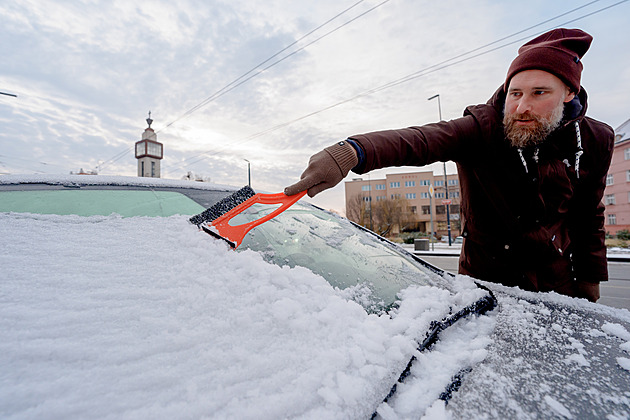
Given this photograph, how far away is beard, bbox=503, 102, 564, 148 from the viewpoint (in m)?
1.18

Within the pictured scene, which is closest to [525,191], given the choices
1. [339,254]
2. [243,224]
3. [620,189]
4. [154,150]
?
[339,254]

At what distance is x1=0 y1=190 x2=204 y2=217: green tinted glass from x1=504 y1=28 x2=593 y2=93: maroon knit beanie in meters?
1.50

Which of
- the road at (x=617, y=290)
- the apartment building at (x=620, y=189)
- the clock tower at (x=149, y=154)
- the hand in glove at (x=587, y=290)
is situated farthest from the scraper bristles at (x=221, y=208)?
the apartment building at (x=620, y=189)

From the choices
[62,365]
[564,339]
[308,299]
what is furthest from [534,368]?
[62,365]

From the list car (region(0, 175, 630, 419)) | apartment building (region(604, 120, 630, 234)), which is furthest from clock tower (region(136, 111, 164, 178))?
apartment building (region(604, 120, 630, 234))

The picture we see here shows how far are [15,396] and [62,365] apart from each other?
0.06 m

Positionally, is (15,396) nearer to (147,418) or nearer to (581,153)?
(147,418)

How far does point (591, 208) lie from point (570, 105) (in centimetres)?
56

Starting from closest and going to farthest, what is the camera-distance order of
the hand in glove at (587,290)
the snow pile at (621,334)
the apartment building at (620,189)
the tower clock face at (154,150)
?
the snow pile at (621,334) < the hand in glove at (587,290) < the apartment building at (620,189) < the tower clock face at (154,150)

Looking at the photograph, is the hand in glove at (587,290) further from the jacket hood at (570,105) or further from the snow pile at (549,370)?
the jacket hood at (570,105)

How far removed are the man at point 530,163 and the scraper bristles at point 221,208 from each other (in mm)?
293

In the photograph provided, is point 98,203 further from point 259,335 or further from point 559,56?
point 559,56

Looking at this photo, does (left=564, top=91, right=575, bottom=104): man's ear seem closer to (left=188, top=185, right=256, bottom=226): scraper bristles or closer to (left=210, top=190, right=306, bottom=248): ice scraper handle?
(left=210, top=190, right=306, bottom=248): ice scraper handle

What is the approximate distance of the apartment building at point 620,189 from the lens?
22.3 m
